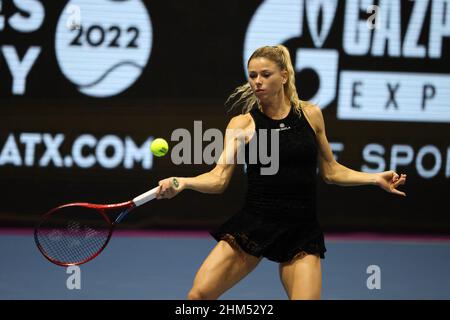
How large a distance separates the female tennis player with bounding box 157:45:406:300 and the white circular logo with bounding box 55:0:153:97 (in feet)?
12.5

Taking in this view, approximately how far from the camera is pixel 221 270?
13.0 feet

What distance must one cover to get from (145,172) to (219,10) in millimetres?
1755

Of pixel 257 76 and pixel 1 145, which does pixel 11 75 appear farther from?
pixel 257 76

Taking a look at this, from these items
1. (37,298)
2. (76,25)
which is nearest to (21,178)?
(76,25)

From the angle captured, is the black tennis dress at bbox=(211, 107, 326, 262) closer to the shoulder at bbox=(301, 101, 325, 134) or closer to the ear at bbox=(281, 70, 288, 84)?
the shoulder at bbox=(301, 101, 325, 134)

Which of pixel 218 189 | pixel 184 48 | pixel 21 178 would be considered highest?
pixel 184 48

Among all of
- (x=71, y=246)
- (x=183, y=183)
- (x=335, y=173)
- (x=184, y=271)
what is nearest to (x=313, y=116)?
(x=335, y=173)

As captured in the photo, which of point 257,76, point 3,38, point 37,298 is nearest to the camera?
point 257,76

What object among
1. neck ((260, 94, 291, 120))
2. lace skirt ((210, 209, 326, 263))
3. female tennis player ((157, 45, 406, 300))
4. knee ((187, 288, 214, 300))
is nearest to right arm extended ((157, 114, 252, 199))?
female tennis player ((157, 45, 406, 300))

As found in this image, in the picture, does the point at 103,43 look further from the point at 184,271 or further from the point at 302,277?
the point at 302,277

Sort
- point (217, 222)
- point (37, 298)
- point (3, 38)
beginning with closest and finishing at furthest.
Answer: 1. point (37, 298)
2. point (3, 38)
3. point (217, 222)

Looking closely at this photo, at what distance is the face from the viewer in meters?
4.11

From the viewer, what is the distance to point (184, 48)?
794 centimetres

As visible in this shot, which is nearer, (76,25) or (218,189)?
(218,189)
